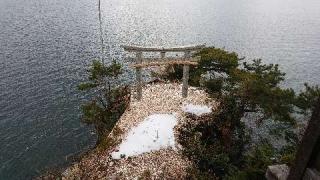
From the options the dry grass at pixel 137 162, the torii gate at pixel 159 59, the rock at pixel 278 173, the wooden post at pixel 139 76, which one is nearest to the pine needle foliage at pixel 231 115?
the dry grass at pixel 137 162

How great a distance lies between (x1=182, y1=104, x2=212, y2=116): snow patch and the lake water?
13.2 m

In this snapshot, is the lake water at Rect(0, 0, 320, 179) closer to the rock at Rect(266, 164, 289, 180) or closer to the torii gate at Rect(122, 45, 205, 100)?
the torii gate at Rect(122, 45, 205, 100)

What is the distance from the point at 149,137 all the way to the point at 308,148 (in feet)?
54.3

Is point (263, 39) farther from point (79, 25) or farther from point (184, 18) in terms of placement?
point (79, 25)

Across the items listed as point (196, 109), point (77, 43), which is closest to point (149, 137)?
point (196, 109)

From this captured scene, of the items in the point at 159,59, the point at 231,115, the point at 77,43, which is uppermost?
the point at 159,59

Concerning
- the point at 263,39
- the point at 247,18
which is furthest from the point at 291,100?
the point at 247,18

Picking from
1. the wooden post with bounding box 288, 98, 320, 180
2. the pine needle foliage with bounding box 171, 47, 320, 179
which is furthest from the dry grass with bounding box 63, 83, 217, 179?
the wooden post with bounding box 288, 98, 320, 180

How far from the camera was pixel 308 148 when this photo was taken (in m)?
4.04

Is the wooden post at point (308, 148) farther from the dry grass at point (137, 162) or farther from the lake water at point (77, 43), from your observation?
the lake water at point (77, 43)

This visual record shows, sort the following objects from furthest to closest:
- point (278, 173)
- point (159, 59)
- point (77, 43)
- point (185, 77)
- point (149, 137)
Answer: point (77, 43) < point (185, 77) < point (159, 59) < point (149, 137) < point (278, 173)

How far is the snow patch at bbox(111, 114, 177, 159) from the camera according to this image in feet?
63.5

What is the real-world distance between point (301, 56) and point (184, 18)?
104 feet

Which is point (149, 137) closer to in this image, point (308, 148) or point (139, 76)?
point (139, 76)
